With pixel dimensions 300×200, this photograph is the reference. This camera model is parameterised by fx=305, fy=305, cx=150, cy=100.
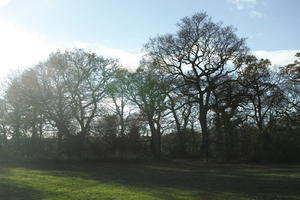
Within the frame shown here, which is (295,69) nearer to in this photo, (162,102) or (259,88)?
(259,88)

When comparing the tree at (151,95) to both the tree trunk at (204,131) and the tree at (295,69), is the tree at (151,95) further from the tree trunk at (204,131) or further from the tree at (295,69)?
the tree at (295,69)

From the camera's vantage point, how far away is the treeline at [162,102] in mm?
33219

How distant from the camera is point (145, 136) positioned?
41219 mm

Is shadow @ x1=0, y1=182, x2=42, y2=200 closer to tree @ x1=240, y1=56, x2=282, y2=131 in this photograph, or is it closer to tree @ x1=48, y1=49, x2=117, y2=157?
→ tree @ x1=48, y1=49, x2=117, y2=157

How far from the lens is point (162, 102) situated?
123 ft

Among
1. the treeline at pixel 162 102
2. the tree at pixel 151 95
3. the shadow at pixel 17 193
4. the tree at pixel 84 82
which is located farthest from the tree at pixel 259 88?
the shadow at pixel 17 193

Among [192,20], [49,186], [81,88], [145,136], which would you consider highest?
[192,20]

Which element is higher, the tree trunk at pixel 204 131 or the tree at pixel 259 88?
the tree at pixel 259 88

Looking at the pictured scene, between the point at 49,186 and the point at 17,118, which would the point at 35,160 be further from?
the point at 49,186

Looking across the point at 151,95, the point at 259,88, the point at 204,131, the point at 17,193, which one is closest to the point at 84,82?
the point at 151,95

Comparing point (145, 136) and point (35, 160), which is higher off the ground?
point (145, 136)

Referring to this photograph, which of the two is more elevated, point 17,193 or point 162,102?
point 162,102

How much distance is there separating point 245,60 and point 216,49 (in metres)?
3.40

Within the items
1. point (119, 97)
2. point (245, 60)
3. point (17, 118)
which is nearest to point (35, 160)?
point (17, 118)
